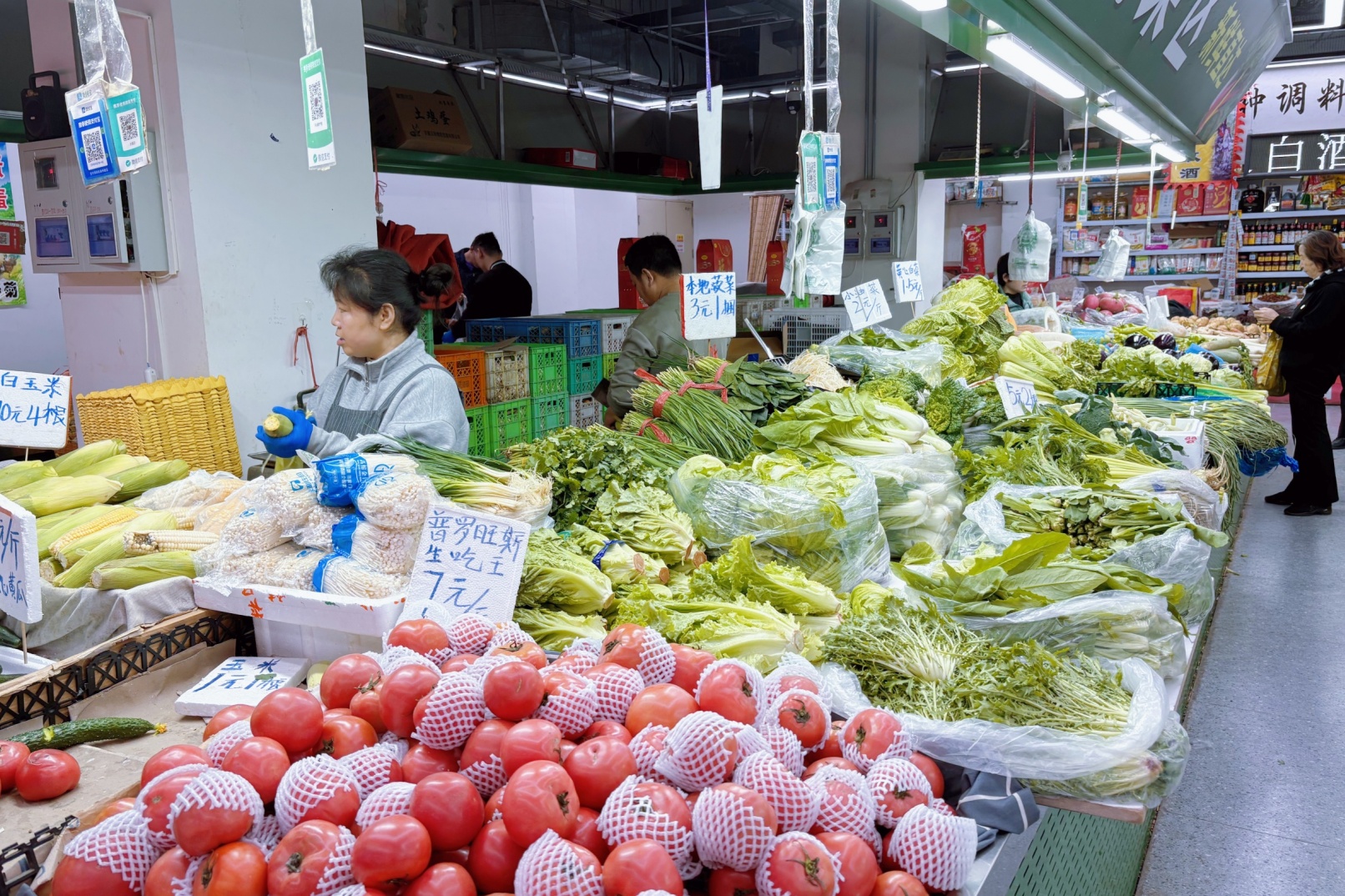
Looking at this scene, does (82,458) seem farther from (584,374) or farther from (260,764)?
(584,374)

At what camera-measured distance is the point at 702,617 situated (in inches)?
92.7

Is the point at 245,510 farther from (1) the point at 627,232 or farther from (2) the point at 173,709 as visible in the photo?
(1) the point at 627,232

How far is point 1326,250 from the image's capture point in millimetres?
7457

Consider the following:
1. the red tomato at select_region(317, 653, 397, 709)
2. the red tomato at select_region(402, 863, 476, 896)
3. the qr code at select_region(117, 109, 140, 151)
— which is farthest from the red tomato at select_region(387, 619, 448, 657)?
the qr code at select_region(117, 109, 140, 151)

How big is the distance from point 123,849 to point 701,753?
839mm

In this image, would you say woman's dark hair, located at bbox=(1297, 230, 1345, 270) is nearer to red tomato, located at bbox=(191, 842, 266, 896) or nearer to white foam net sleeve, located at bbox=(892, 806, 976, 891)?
white foam net sleeve, located at bbox=(892, 806, 976, 891)

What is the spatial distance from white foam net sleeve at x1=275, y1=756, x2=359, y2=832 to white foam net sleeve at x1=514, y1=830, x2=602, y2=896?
32 centimetres

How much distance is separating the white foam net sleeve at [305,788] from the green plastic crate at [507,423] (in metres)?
4.71

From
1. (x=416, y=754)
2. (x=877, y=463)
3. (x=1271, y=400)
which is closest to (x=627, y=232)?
(x=1271, y=400)

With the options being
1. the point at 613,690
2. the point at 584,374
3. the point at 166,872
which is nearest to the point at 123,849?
the point at 166,872

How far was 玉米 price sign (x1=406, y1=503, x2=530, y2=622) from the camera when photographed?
215 cm

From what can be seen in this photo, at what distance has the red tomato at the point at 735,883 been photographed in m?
1.27

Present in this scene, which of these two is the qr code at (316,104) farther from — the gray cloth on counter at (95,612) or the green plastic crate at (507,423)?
the green plastic crate at (507,423)

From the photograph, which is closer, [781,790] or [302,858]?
[302,858]
